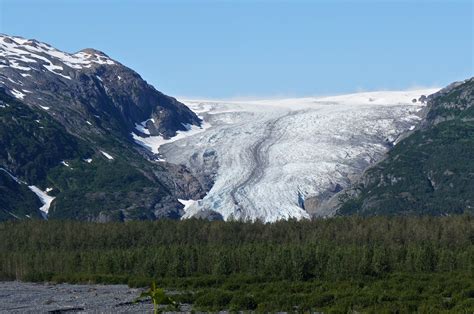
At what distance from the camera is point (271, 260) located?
111625mm

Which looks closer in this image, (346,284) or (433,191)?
(346,284)

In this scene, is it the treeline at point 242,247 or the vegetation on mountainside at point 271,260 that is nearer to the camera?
the vegetation on mountainside at point 271,260

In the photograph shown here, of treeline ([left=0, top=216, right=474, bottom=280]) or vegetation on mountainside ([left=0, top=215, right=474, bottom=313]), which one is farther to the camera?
treeline ([left=0, top=216, right=474, bottom=280])

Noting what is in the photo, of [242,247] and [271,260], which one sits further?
[242,247]

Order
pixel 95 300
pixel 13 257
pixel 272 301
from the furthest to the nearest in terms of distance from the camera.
Result: pixel 13 257
pixel 95 300
pixel 272 301

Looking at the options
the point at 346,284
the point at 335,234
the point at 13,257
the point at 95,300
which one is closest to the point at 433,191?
the point at 335,234

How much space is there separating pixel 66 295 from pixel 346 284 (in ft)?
71.8

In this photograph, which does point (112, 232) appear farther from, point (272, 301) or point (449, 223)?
point (272, 301)

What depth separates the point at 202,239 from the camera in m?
138

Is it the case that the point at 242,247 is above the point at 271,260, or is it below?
above

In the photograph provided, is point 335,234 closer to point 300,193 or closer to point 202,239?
point 202,239

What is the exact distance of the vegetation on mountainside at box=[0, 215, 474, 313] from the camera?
8481 centimetres

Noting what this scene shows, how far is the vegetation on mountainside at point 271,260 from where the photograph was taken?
84.8 m

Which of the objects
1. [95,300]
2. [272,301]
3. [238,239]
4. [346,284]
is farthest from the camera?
[238,239]
